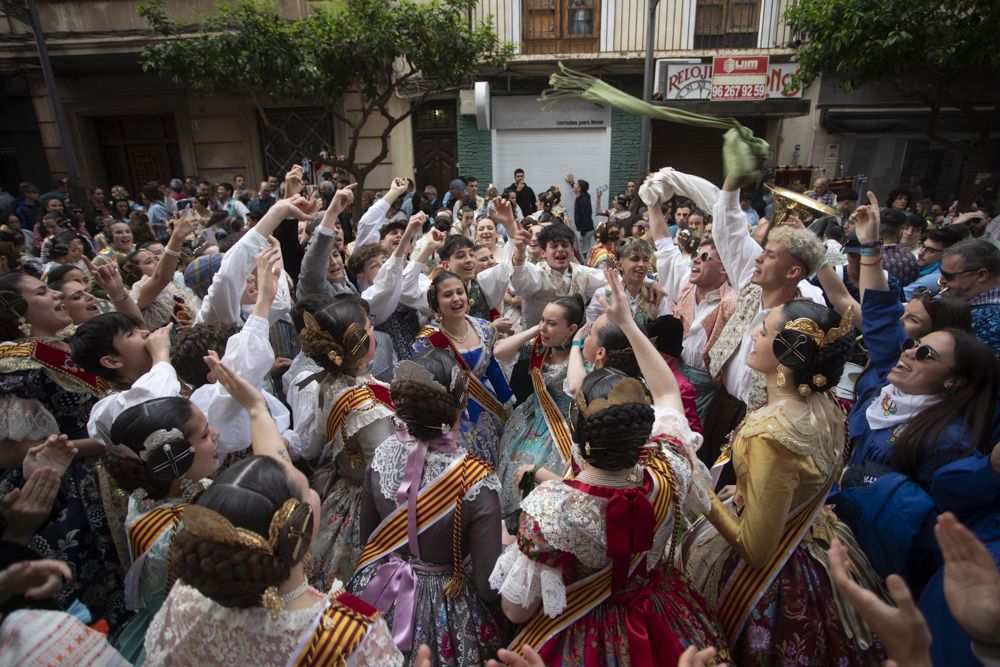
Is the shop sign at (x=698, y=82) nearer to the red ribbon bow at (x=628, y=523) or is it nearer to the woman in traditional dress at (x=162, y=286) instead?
the woman in traditional dress at (x=162, y=286)

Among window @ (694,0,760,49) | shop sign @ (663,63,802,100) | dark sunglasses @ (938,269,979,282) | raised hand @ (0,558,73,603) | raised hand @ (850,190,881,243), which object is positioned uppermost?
window @ (694,0,760,49)

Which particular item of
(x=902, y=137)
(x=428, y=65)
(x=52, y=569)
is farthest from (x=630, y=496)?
(x=902, y=137)

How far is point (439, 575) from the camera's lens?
1930 millimetres

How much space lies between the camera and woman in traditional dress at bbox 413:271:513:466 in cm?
316

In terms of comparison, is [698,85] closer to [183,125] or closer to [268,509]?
[183,125]

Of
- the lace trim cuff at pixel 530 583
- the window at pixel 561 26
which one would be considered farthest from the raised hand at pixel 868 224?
the window at pixel 561 26

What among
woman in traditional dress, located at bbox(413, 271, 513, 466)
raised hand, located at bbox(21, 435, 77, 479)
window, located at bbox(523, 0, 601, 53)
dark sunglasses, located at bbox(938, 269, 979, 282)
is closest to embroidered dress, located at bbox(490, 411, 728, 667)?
woman in traditional dress, located at bbox(413, 271, 513, 466)

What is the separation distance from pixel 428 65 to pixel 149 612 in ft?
34.0

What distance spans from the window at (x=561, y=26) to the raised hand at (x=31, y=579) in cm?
1407

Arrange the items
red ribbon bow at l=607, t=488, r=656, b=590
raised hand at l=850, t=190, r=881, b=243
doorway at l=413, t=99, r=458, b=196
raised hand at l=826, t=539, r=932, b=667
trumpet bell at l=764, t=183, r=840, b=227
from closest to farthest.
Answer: raised hand at l=826, t=539, r=932, b=667
red ribbon bow at l=607, t=488, r=656, b=590
raised hand at l=850, t=190, r=881, b=243
trumpet bell at l=764, t=183, r=840, b=227
doorway at l=413, t=99, r=458, b=196

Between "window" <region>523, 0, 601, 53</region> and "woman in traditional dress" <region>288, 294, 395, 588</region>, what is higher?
"window" <region>523, 0, 601, 53</region>

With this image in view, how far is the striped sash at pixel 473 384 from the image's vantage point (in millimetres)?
3170

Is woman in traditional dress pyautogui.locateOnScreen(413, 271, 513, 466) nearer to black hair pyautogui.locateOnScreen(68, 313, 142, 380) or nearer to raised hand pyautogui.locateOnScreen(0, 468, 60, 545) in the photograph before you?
black hair pyautogui.locateOnScreen(68, 313, 142, 380)

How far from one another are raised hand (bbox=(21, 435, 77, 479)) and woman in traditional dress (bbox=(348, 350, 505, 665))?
1.04 m
